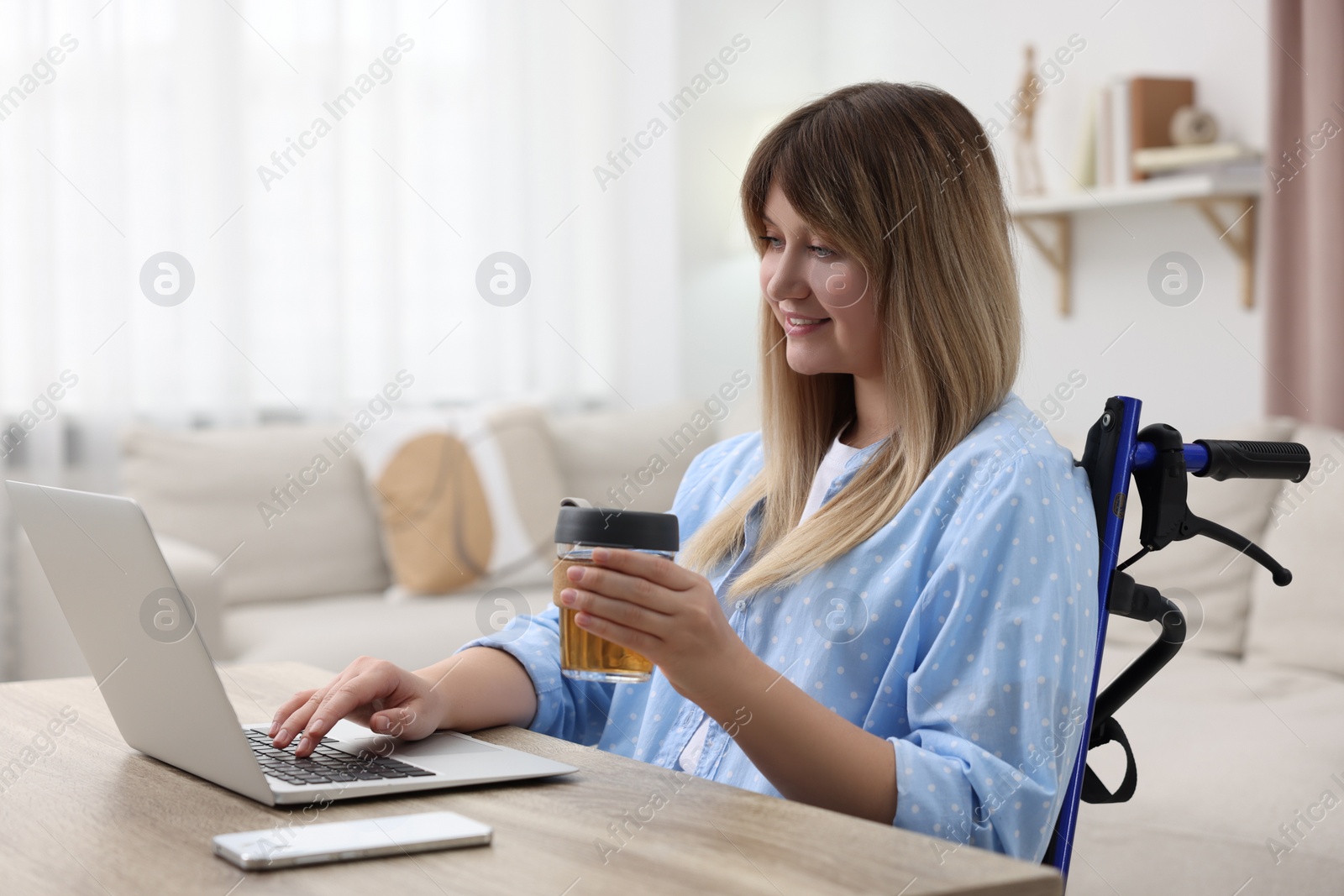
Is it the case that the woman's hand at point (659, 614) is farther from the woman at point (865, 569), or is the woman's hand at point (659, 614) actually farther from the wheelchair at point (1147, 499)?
the wheelchair at point (1147, 499)

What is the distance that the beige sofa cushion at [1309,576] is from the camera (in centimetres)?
227

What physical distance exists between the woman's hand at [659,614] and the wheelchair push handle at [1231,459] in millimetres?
404

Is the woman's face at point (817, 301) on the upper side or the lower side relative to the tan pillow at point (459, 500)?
upper

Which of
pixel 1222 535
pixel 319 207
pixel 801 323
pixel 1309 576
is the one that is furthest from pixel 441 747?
pixel 319 207

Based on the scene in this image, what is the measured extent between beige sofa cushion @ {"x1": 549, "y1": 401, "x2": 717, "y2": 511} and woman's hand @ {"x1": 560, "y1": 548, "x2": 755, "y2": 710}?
265 centimetres

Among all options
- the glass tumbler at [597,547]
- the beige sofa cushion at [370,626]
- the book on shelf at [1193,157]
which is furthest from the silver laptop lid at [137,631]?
the book on shelf at [1193,157]

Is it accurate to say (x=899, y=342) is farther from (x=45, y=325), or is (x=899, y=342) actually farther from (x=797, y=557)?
(x=45, y=325)

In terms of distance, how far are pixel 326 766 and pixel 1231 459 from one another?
2.47 ft

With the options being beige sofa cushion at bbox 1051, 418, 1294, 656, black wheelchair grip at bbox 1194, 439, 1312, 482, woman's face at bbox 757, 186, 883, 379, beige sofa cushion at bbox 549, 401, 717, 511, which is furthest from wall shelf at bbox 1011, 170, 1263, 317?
black wheelchair grip at bbox 1194, 439, 1312, 482

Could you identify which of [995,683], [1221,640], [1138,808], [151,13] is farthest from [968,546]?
[151,13]

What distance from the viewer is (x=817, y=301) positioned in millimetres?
1246

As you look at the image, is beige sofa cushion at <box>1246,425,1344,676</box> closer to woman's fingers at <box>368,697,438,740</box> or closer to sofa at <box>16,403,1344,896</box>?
sofa at <box>16,403,1344,896</box>

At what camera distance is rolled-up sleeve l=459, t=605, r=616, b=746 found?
4.12 feet

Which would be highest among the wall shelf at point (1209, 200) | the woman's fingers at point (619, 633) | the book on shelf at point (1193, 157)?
the book on shelf at point (1193, 157)
